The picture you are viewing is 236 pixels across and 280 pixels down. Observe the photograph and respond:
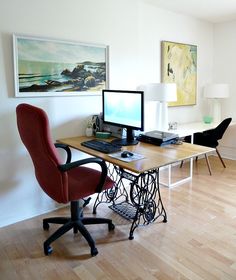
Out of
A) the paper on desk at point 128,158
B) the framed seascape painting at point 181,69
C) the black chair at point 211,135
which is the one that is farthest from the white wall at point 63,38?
the black chair at point 211,135

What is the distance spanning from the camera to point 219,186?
3.42 meters

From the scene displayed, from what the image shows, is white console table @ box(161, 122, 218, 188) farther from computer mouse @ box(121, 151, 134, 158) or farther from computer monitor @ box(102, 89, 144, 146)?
computer mouse @ box(121, 151, 134, 158)

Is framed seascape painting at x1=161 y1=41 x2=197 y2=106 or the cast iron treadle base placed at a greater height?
framed seascape painting at x1=161 y1=41 x2=197 y2=106

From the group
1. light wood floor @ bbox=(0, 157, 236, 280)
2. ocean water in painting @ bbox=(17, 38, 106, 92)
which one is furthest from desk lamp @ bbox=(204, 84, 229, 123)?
ocean water in painting @ bbox=(17, 38, 106, 92)

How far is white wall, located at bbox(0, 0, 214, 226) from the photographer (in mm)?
2396

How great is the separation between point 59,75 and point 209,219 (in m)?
2.00

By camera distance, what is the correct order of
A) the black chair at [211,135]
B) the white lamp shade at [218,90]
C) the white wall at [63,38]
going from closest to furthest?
1. the white wall at [63,38]
2. the black chair at [211,135]
3. the white lamp shade at [218,90]

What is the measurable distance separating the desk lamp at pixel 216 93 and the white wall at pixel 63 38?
4.21ft

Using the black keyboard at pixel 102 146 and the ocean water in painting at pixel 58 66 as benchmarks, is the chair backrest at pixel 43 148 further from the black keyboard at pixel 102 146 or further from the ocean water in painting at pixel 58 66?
the ocean water in painting at pixel 58 66

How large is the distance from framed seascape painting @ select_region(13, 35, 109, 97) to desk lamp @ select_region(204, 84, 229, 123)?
6.82ft

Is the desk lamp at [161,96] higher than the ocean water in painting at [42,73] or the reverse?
the reverse

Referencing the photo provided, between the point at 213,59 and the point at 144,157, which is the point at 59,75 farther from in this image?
the point at 213,59

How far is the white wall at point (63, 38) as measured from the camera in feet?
7.86

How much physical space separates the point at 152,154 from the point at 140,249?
2.47 feet
